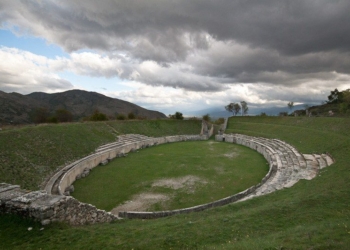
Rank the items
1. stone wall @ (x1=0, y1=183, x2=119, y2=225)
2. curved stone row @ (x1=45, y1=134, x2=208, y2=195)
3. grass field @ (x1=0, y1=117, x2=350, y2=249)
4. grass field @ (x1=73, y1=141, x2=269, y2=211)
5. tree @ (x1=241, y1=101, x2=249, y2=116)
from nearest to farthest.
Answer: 1. grass field @ (x1=0, y1=117, x2=350, y2=249)
2. stone wall @ (x1=0, y1=183, x2=119, y2=225)
3. grass field @ (x1=73, y1=141, x2=269, y2=211)
4. curved stone row @ (x1=45, y1=134, x2=208, y2=195)
5. tree @ (x1=241, y1=101, x2=249, y2=116)

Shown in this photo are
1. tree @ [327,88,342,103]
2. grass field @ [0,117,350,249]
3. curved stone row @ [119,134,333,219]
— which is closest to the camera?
grass field @ [0,117,350,249]

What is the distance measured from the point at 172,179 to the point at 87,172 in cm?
896

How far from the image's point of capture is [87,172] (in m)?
22.8

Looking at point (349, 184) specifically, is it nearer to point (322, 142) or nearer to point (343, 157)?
point (343, 157)

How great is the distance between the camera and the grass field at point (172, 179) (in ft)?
54.7

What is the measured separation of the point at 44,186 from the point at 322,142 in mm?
27792

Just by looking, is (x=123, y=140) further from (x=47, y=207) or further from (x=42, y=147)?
(x=47, y=207)

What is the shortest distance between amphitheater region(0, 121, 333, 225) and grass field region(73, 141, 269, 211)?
138 cm

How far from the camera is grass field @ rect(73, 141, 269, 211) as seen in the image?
656 inches

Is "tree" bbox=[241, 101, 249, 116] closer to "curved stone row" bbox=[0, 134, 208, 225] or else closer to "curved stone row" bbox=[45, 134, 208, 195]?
"curved stone row" bbox=[45, 134, 208, 195]

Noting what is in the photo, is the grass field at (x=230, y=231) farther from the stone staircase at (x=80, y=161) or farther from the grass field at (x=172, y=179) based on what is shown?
the stone staircase at (x=80, y=161)

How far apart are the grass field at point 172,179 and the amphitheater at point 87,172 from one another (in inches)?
54.2

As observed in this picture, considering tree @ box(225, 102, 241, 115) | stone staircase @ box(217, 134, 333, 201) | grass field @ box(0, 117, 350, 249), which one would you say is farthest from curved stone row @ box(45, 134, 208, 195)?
tree @ box(225, 102, 241, 115)

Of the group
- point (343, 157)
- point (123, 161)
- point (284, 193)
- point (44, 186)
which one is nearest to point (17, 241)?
point (44, 186)
